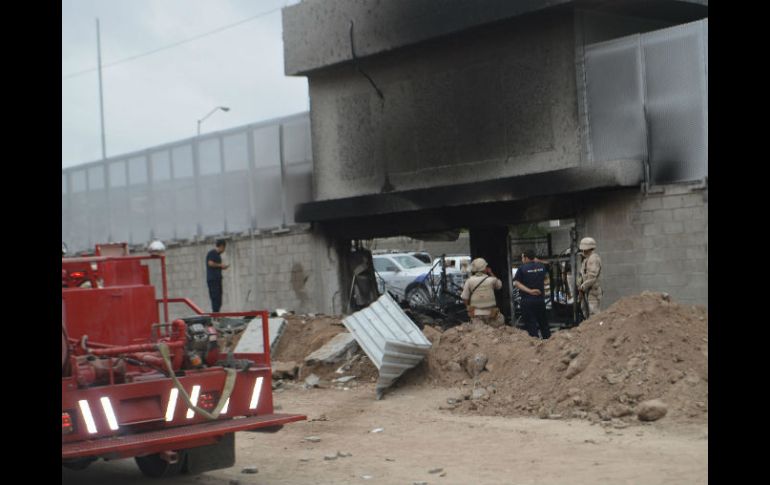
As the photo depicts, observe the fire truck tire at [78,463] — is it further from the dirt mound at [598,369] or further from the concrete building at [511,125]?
the concrete building at [511,125]

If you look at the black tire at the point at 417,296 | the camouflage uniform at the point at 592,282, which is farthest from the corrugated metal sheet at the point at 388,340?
the black tire at the point at 417,296

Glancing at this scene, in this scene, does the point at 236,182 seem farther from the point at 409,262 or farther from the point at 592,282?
the point at 592,282

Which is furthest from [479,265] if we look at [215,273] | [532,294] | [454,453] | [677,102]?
[215,273]

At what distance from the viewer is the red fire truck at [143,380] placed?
23.6 feet

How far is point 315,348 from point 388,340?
3701 mm

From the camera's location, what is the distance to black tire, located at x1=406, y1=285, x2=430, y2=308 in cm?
2398

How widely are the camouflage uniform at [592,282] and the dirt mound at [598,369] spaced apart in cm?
162

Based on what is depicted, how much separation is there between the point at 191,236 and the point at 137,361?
1777cm

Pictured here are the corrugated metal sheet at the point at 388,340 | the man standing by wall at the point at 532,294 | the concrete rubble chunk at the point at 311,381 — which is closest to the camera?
the corrugated metal sheet at the point at 388,340

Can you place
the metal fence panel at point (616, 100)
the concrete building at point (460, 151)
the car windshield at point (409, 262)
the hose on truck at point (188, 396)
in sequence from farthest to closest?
1. the car windshield at point (409, 262)
2. the metal fence panel at point (616, 100)
3. the concrete building at point (460, 151)
4. the hose on truck at point (188, 396)

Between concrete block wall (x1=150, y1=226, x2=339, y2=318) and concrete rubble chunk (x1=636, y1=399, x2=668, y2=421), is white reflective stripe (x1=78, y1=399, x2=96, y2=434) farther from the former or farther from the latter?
concrete block wall (x1=150, y1=226, x2=339, y2=318)

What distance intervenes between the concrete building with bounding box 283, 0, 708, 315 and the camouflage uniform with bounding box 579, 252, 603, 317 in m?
1.02
